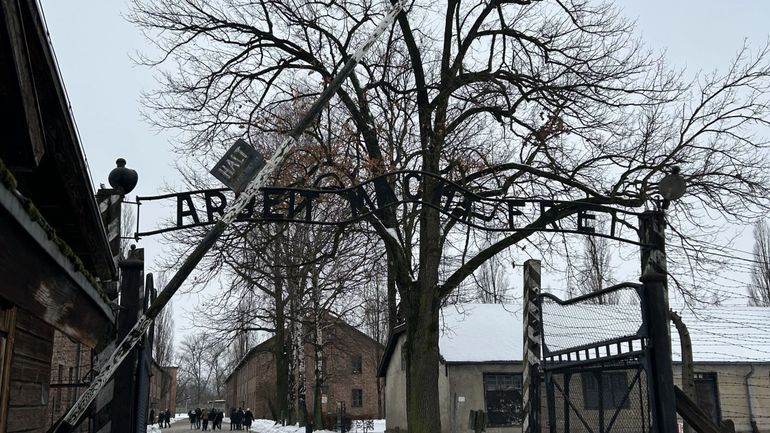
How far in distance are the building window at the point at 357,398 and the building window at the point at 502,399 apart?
32758mm

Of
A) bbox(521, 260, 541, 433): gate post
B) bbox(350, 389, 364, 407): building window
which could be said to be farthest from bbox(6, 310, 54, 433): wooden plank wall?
bbox(350, 389, 364, 407): building window

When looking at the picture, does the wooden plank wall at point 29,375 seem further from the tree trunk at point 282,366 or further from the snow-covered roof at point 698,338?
the tree trunk at point 282,366

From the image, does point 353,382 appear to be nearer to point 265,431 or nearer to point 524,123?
point 265,431

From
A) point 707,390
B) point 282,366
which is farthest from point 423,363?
point 282,366

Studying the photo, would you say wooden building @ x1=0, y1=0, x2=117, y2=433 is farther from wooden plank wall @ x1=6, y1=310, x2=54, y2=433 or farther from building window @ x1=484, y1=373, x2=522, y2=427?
building window @ x1=484, y1=373, x2=522, y2=427

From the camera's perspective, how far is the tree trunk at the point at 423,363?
15703mm

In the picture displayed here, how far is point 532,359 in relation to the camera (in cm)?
1149

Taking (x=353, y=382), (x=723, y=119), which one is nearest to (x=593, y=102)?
(x=723, y=119)

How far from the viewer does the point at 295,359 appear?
36.7 meters

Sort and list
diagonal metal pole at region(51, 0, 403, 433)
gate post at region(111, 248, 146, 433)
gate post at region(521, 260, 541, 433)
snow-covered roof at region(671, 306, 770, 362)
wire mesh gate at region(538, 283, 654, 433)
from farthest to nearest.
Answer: snow-covered roof at region(671, 306, 770, 362)
gate post at region(521, 260, 541, 433)
wire mesh gate at region(538, 283, 654, 433)
gate post at region(111, 248, 146, 433)
diagonal metal pole at region(51, 0, 403, 433)

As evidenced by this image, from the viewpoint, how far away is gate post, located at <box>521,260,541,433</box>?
440 inches

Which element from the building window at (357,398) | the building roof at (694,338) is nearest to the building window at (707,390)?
the building roof at (694,338)

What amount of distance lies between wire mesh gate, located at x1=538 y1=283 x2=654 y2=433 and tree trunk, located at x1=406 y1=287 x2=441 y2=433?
4.38 metres

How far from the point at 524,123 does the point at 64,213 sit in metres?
11.5
